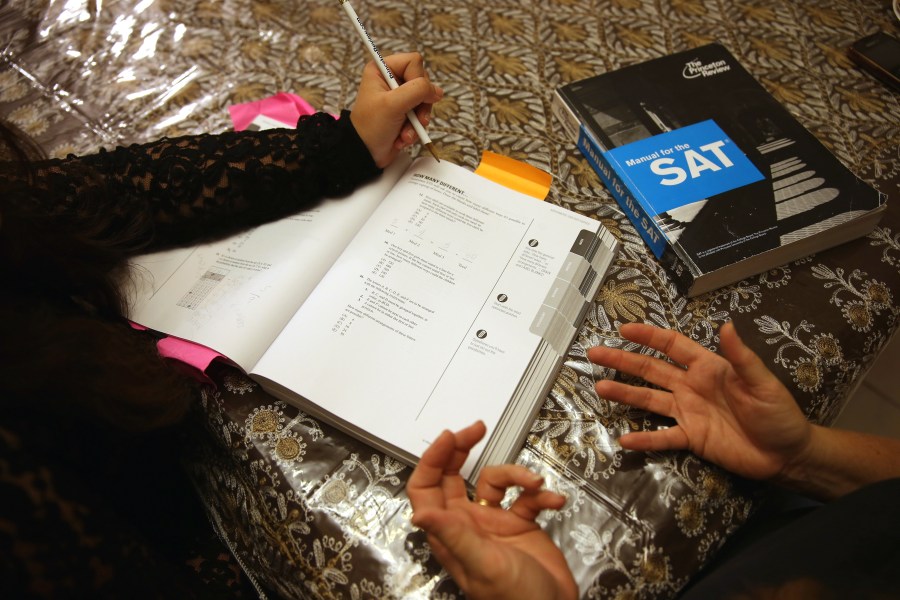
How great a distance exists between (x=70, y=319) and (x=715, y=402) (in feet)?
2.17

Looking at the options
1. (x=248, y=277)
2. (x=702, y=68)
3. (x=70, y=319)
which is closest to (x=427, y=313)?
(x=248, y=277)

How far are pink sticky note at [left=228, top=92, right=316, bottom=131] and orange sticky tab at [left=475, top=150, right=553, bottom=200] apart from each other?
29 cm

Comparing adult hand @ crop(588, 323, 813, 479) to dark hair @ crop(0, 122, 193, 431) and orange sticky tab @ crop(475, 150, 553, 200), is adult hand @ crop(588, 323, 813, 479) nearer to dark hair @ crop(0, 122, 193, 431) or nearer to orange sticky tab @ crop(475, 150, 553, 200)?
orange sticky tab @ crop(475, 150, 553, 200)

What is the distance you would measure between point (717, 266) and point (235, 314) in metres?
0.56

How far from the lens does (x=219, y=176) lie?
71 cm

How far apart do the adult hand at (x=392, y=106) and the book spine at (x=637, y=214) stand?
22cm

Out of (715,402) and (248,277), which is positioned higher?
(715,402)

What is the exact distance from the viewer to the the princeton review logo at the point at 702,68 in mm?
836

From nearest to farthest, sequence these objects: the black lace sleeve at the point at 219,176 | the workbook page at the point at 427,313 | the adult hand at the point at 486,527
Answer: the adult hand at the point at 486,527 → the workbook page at the point at 427,313 → the black lace sleeve at the point at 219,176

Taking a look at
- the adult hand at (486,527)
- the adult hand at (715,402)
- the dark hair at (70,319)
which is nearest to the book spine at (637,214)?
the adult hand at (715,402)

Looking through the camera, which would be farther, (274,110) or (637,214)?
(274,110)

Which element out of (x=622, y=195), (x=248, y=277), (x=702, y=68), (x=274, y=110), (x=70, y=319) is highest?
(x=702, y=68)

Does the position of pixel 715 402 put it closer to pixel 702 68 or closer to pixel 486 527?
pixel 486 527

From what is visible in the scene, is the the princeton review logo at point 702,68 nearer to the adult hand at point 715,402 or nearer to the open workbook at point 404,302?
the open workbook at point 404,302
